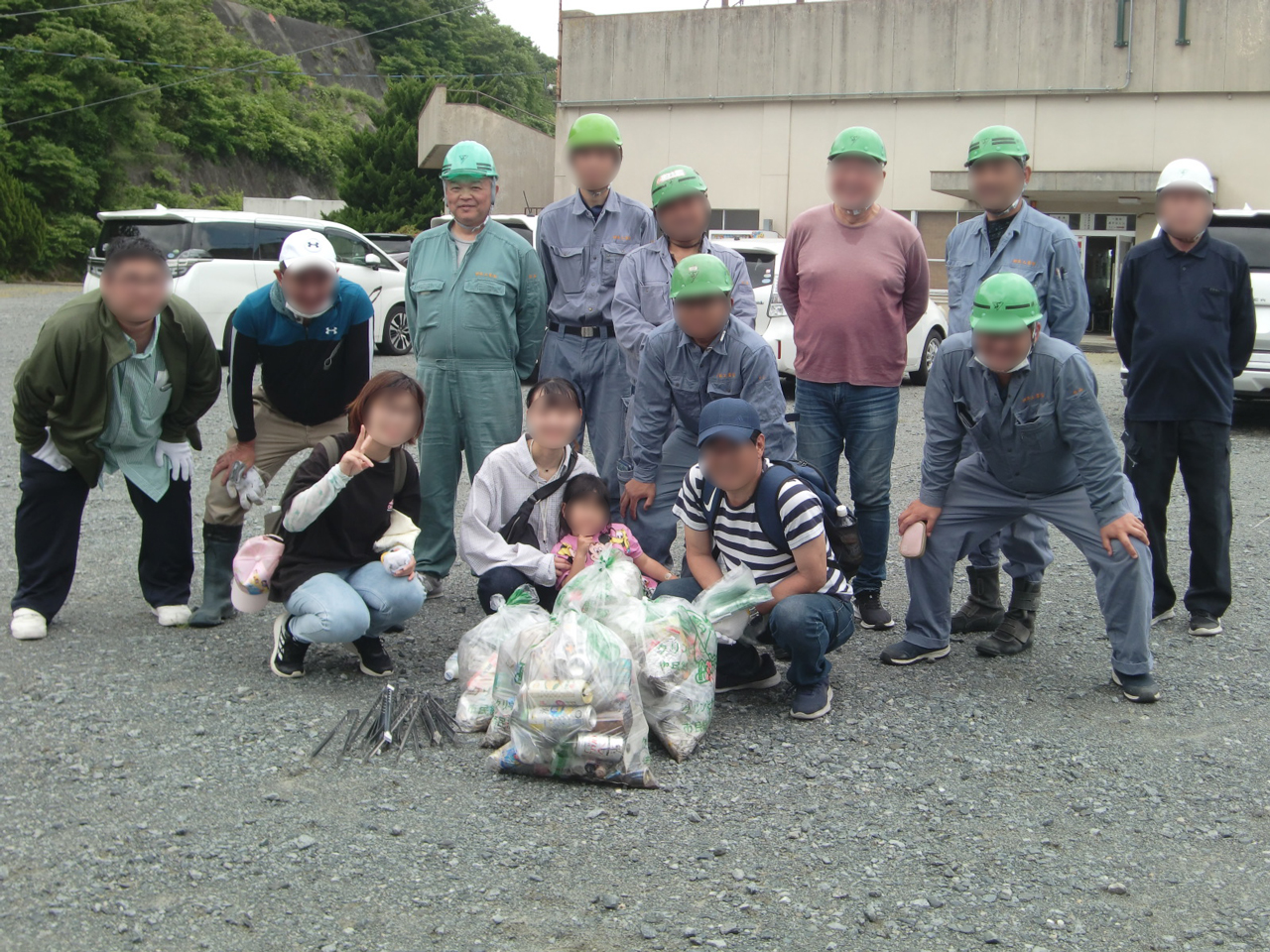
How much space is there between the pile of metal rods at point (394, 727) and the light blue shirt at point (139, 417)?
170cm

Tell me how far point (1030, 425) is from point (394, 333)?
1175cm

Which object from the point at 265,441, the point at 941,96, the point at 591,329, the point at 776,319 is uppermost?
the point at 941,96

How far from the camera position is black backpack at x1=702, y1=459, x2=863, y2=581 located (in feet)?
13.8

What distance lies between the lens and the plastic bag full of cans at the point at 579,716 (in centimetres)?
354

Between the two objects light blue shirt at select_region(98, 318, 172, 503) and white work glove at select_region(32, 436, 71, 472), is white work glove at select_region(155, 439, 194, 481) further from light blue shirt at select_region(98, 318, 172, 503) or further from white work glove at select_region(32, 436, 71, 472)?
white work glove at select_region(32, 436, 71, 472)

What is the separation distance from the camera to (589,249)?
5492mm

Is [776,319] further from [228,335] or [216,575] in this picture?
[216,575]

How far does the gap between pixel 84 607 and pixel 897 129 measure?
2371 centimetres

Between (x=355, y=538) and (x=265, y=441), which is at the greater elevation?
(x=265, y=441)

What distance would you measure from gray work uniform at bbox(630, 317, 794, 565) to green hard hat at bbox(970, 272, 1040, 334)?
818mm

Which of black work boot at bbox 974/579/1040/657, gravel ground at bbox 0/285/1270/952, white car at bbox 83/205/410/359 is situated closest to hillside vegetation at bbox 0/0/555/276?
white car at bbox 83/205/410/359

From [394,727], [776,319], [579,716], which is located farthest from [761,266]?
[579,716]

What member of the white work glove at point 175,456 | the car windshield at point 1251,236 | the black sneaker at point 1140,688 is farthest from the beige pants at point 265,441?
the car windshield at point 1251,236

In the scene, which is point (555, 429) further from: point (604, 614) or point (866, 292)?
point (866, 292)
